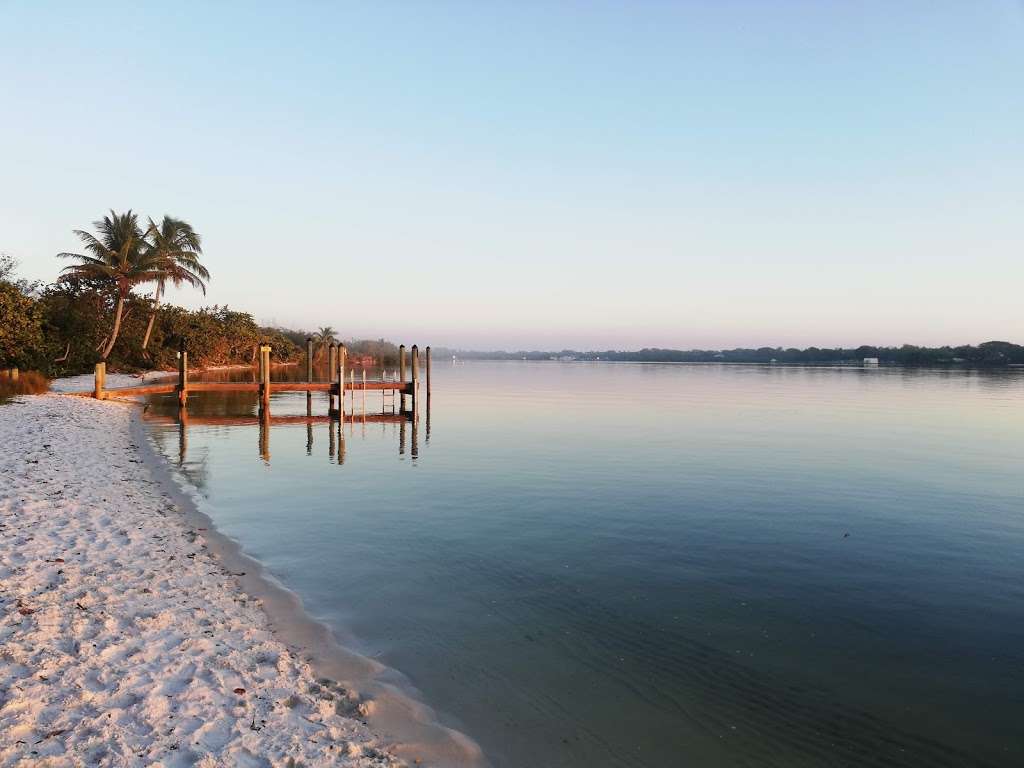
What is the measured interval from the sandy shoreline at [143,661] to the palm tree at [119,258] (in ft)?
132

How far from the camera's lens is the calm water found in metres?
5.99

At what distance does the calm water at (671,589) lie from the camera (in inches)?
236

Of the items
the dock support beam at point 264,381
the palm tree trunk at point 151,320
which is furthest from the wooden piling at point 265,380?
the palm tree trunk at point 151,320

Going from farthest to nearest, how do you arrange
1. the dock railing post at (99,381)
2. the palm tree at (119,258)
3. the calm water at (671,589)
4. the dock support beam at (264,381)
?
the palm tree at (119,258) → the dock railing post at (99,381) → the dock support beam at (264,381) → the calm water at (671,589)

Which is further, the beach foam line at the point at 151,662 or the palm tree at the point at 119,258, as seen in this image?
the palm tree at the point at 119,258

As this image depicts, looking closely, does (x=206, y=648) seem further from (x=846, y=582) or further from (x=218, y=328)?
(x=218, y=328)

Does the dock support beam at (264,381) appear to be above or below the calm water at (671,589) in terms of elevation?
above

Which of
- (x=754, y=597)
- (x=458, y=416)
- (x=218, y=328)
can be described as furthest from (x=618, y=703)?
(x=218, y=328)

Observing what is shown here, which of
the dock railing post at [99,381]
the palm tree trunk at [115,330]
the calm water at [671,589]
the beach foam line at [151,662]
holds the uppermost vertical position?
the palm tree trunk at [115,330]

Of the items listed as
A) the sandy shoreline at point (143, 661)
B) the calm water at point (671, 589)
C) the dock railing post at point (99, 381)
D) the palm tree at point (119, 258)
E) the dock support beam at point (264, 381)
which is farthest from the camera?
the palm tree at point (119, 258)

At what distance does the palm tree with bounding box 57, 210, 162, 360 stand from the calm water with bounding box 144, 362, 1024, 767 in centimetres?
2950

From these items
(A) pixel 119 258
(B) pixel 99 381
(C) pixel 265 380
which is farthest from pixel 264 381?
(A) pixel 119 258

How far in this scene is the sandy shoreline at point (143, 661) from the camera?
4625mm

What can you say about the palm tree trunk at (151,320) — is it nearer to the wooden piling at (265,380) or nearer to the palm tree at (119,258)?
the palm tree at (119,258)
